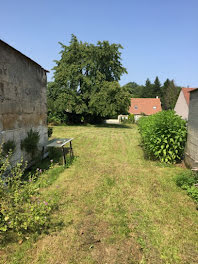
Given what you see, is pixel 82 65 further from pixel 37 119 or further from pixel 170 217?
pixel 170 217

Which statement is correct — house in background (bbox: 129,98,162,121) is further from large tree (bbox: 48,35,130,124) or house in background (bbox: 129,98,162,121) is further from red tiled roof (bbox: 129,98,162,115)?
large tree (bbox: 48,35,130,124)

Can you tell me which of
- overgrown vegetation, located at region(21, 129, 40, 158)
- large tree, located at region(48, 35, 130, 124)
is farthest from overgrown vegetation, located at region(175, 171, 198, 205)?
large tree, located at region(48, 35, 130, 124)

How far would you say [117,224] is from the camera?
3.41 meters

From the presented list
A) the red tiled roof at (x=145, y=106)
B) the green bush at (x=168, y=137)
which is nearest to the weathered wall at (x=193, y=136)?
the green bush at (x=168, y=137)

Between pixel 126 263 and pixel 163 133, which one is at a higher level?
pixel 163 133

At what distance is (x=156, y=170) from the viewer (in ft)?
21.5

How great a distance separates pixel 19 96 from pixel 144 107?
121 ft

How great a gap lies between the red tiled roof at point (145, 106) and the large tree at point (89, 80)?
15.5 metres

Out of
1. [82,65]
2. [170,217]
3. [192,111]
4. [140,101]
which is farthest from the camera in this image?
[140,101]

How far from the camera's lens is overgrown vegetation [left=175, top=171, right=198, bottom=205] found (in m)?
4.39

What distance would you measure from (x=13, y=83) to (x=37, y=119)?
2.03 m

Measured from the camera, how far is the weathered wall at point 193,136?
5.77m

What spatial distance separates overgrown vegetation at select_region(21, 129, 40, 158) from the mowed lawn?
1.53 m

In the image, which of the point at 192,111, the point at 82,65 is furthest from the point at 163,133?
the point at 82,65
